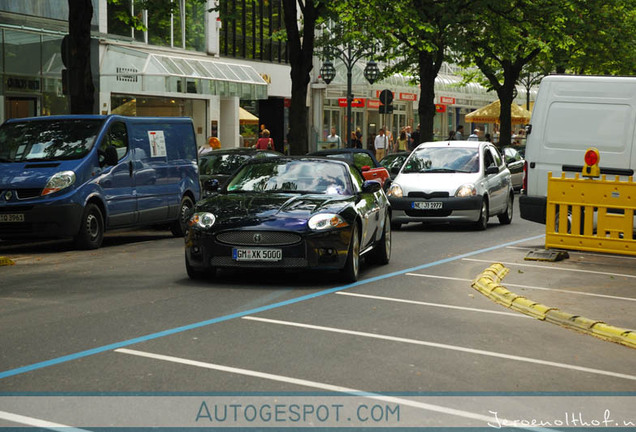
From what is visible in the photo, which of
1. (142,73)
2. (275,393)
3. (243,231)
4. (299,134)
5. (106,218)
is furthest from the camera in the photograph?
(142,73)

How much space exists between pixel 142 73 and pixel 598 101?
957 inches

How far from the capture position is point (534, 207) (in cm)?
1569

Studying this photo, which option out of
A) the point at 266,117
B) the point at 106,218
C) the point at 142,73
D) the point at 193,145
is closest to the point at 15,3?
the point at 142,73

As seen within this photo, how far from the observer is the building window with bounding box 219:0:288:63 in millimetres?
48688

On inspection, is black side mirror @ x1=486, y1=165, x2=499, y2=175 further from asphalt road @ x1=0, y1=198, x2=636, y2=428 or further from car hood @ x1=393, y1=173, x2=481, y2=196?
asphalt road @ x1=0, y1=198, x2=636, y2=428

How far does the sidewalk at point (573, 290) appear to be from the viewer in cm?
943

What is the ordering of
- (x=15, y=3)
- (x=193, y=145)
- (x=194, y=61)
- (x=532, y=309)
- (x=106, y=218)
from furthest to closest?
(x=194, y=61), (x=15, y=3), (x=193, y=145), (x=106, y=218), (x=532, y=309)

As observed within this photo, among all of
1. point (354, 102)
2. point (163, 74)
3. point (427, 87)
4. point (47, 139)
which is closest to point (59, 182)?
point (47, 139)

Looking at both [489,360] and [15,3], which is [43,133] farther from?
[15,3]

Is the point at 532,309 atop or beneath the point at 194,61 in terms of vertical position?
beneath

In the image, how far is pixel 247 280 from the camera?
479 inches

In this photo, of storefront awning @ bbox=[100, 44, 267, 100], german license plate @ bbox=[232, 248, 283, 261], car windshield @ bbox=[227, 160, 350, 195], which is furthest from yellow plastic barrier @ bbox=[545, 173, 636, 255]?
storefront awning @ bbox=[100, 44, 267, 100]

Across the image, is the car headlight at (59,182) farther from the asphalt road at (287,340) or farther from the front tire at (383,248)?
the front tire at (383,248)

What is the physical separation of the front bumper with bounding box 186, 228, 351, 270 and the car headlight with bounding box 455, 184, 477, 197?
879 cm
